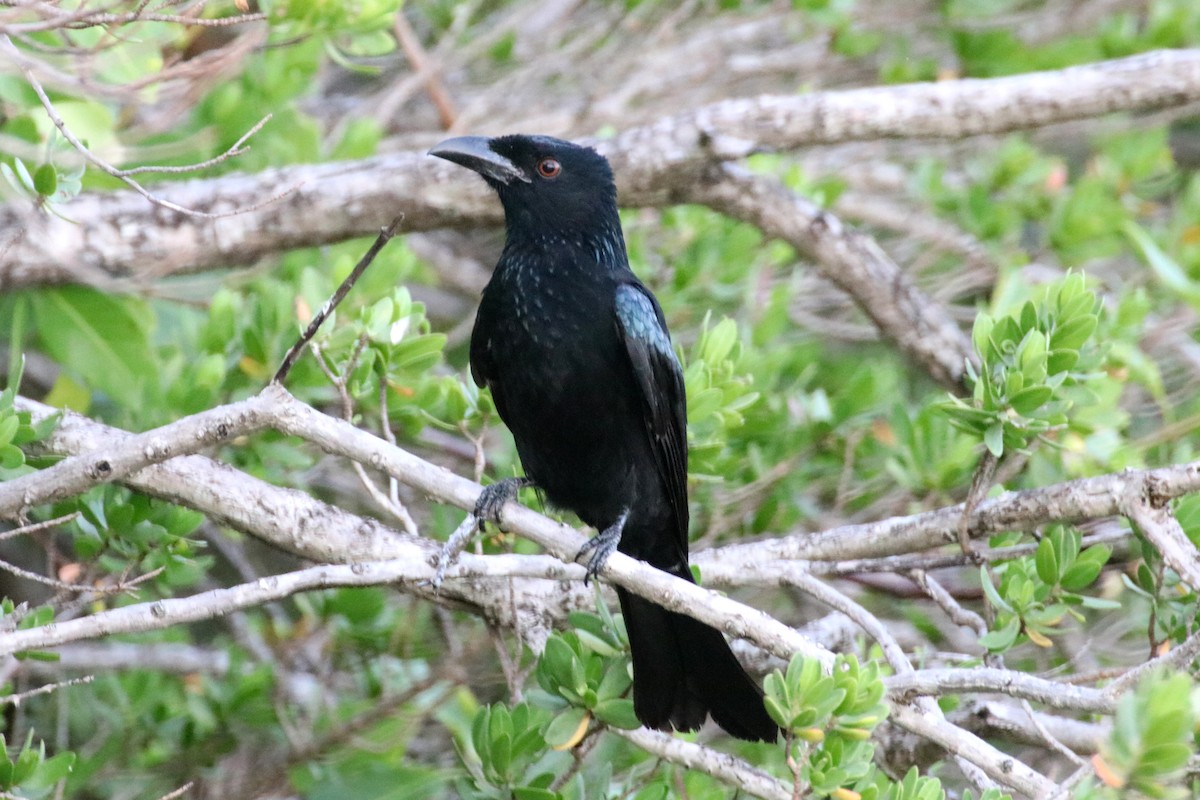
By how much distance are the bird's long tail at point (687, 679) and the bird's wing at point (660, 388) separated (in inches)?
14.9

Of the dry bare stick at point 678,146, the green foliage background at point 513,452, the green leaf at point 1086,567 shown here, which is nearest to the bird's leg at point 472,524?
the green foliage background at point 513,452

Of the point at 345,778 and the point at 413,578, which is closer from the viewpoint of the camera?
the point at 413,578

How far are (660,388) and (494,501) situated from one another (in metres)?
0.63

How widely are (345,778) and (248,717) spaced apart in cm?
57

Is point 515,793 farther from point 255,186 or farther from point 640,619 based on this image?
point 255,186

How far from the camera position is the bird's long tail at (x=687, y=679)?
10.2ft

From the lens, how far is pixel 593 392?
3.53 meters

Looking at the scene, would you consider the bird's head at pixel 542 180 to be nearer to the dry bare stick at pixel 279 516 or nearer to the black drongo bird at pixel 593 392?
the black drongo bird at pixel 593 392

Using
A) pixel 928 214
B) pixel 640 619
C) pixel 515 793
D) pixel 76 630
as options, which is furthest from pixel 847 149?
pixel 76 630

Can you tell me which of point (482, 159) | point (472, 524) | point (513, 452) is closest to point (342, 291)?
point (472, 524)

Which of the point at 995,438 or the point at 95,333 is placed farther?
the point at 95,333

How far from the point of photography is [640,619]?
3.34 meters

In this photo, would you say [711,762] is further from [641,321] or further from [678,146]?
[678,146]

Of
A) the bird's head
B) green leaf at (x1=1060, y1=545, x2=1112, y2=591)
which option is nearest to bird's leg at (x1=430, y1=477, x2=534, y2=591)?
the bird's head
